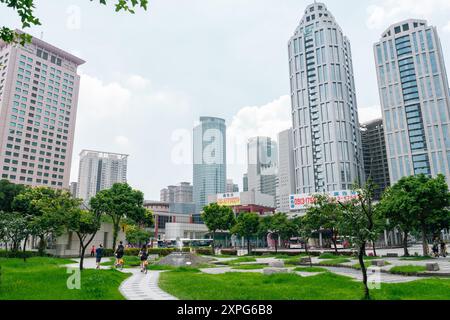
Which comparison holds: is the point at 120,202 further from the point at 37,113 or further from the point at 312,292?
the point at 37,113

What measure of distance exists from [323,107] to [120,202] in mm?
108349

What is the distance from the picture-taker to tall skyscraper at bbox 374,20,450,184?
403 feet

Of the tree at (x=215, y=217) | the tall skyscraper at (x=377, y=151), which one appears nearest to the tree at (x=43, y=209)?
the tree at (x=215, y=217)

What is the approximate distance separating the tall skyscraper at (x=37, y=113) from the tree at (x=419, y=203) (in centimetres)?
13592

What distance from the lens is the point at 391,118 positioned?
5261 inches

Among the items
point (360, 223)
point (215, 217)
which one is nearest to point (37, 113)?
point (215, 217)

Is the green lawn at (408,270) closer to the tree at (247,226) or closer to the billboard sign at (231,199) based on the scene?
the tree at (247,226)

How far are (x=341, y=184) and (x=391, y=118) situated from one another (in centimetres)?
3456

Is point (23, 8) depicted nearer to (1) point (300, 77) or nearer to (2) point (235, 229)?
(2) point (235, 229)

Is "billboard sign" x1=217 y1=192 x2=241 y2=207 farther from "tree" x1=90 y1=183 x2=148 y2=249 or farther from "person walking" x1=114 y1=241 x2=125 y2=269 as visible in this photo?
"person walking" x1=114 y1=241 x2=125 y2=269

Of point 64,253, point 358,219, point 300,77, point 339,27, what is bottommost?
point 64,253

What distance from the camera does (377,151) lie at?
160 m
